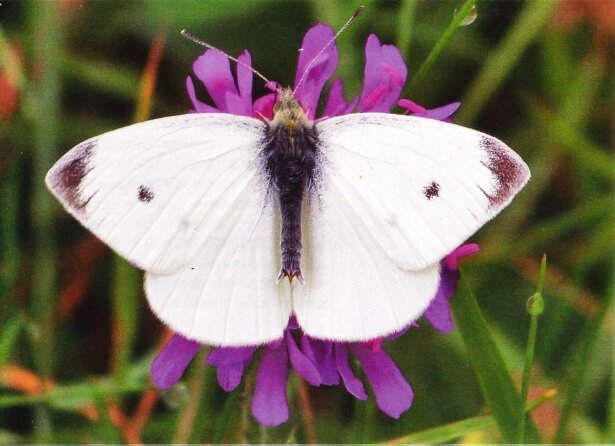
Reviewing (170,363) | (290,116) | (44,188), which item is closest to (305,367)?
(170,363)

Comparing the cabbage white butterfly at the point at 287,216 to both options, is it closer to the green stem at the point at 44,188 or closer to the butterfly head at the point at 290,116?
the butterfly head at the point at 290,116

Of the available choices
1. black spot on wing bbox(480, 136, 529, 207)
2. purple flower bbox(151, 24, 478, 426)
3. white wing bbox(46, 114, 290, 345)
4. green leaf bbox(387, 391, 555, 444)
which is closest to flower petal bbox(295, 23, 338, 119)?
purple flower bbox(151, 24, 478, 426)

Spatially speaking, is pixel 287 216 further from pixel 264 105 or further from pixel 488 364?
pixel 488 364

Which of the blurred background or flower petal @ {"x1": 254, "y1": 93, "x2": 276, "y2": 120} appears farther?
the blurred background

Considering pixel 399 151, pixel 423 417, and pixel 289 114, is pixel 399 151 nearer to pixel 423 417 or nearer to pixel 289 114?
pixel 289 114

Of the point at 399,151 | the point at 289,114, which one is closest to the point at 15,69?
the point at 289,114

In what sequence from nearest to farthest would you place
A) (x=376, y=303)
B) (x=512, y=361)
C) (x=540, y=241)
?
(x=376, y=303) < (x=512, y=361) < (x=540, y=241)

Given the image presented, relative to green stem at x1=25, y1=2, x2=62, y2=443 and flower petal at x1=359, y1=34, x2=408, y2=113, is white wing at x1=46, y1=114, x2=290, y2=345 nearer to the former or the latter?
flower petal at x1=359, y1=34, x2=408, y2=113

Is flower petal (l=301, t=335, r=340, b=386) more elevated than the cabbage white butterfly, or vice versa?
the cabbage white butterfly
